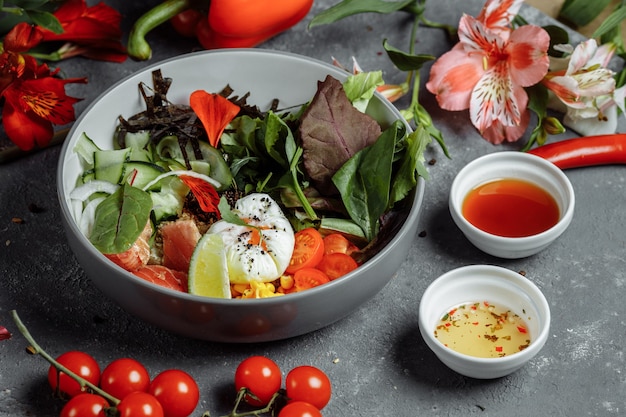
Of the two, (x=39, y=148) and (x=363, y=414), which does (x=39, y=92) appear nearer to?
(x=39, y=148)

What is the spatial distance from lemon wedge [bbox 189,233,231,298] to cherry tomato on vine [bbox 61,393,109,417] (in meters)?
0.33

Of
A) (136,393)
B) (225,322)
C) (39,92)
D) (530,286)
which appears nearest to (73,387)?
(136,393)

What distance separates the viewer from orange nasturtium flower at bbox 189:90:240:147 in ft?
8.01

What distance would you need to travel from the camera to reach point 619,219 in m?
2.57

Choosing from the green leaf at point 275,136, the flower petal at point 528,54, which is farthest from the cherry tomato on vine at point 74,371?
the flower petal at point 528,54

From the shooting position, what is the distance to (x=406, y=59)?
2.73m

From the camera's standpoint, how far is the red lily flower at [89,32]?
288 centimetres

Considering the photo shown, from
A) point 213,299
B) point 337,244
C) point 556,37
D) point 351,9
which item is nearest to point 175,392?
point 213,299

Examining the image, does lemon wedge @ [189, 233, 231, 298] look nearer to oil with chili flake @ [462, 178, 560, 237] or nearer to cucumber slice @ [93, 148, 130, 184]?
cucumber slice @ [93, 148, 130, 184]

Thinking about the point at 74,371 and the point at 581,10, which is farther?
the point at 581,10

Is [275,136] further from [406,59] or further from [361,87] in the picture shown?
[406,59]

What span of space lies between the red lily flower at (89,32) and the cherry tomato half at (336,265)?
1.18 metres

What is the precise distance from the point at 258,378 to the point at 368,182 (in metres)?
0.59

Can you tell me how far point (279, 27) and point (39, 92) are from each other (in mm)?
871
